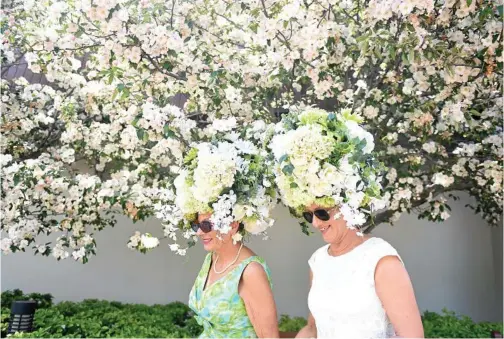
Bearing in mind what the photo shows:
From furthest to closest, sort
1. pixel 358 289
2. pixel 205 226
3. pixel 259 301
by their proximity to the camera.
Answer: pixel 205 226
pixel 259 301
pixel 358 289

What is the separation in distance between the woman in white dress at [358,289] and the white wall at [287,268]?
4.95 meters

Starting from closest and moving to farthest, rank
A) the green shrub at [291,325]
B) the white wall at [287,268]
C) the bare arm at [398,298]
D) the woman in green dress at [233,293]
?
the bare arm at [398,298], the woman in green dress at [233,293], the green shrub at [291,325], the white wall at [287,268]

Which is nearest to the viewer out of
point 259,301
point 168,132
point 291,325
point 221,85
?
point 259,301

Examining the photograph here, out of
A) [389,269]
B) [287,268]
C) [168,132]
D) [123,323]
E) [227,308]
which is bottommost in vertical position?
[123,323]

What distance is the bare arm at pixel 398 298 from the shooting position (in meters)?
1.63

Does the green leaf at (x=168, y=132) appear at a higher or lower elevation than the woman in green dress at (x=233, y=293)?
higher

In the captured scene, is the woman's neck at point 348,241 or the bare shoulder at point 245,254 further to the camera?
the bare shoulder at point 245,254

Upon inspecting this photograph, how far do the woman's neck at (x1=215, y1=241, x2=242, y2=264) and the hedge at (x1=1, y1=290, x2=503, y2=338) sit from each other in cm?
239

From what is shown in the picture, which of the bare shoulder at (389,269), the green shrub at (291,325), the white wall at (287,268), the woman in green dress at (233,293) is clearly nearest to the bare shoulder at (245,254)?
the woman in green dress at (233,293)

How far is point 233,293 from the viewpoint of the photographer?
6.86ft

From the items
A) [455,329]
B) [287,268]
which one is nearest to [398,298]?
[455,329]

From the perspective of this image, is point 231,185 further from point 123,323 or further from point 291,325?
point 291,325

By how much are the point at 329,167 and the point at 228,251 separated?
0.70m

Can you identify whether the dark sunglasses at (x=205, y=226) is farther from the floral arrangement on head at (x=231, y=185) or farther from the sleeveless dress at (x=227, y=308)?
the sleeveless dress at (x=227, y=308)
